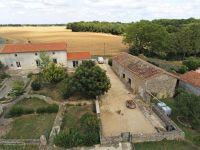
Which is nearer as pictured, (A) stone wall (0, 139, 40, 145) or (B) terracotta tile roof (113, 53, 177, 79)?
(A) stone wall (0, 139, 40, 145)

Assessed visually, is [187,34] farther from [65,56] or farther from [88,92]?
[88,92]

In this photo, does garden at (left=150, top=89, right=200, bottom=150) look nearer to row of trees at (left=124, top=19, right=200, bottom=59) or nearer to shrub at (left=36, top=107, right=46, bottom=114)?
shrub at (left=36, top=107, right=46, bottom=114)

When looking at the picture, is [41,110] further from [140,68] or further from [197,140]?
[197,140]

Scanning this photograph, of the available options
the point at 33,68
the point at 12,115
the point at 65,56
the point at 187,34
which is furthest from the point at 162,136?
the point at 187,34

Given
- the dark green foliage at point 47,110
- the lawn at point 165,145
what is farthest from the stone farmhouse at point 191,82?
the dark green foliage at point 47,110

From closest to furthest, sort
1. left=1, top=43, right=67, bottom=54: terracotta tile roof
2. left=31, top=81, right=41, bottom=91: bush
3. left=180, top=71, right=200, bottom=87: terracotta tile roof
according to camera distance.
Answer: left=180, top=71, right=200, bottom=87: terracotta tile roof
left=31, top=81, right=41, bottom=91: bush
left=1, top=43, right=67, bottom=54: terracotta tile roof

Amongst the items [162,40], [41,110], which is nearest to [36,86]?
[41,110]

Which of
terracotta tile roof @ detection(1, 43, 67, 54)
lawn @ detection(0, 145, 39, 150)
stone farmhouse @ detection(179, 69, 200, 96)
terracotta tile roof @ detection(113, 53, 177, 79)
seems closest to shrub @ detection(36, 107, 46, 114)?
lawn @ detection(0, 145, 39, 150)
